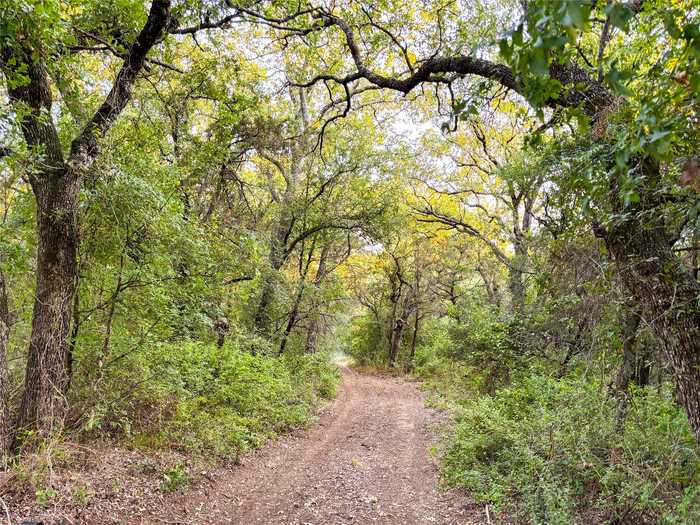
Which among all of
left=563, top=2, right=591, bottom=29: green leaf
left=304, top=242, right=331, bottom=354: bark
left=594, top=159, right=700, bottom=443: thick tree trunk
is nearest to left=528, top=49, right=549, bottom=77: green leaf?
left=563, top=2, right=591, bottom=29: green leaf

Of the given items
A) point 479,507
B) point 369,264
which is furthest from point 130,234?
point 369,264

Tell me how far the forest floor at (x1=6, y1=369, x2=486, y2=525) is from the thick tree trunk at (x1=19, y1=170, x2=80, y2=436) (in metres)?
0.98

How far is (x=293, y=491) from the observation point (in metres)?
5.89

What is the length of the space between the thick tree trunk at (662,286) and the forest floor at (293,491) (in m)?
3.05

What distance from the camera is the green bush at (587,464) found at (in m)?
3.68

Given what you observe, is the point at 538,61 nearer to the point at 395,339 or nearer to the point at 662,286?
the point at 662,286

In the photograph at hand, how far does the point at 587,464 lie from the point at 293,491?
3.93 metres

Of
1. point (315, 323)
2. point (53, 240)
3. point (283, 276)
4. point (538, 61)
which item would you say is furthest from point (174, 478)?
point (315, 323)

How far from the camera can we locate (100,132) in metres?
4.99

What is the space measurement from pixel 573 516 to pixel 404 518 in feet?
6.75

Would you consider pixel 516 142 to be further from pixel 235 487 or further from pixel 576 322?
pixel 235 487

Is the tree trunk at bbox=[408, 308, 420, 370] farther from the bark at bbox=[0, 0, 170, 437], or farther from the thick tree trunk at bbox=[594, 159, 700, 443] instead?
the thick tree trunk at bbox=[594, 159, 700, 443]

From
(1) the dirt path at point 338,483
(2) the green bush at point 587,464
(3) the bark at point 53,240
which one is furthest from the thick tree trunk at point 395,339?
(3) the bark at point 53,240

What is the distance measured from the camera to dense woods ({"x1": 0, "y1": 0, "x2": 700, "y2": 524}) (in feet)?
9.77
